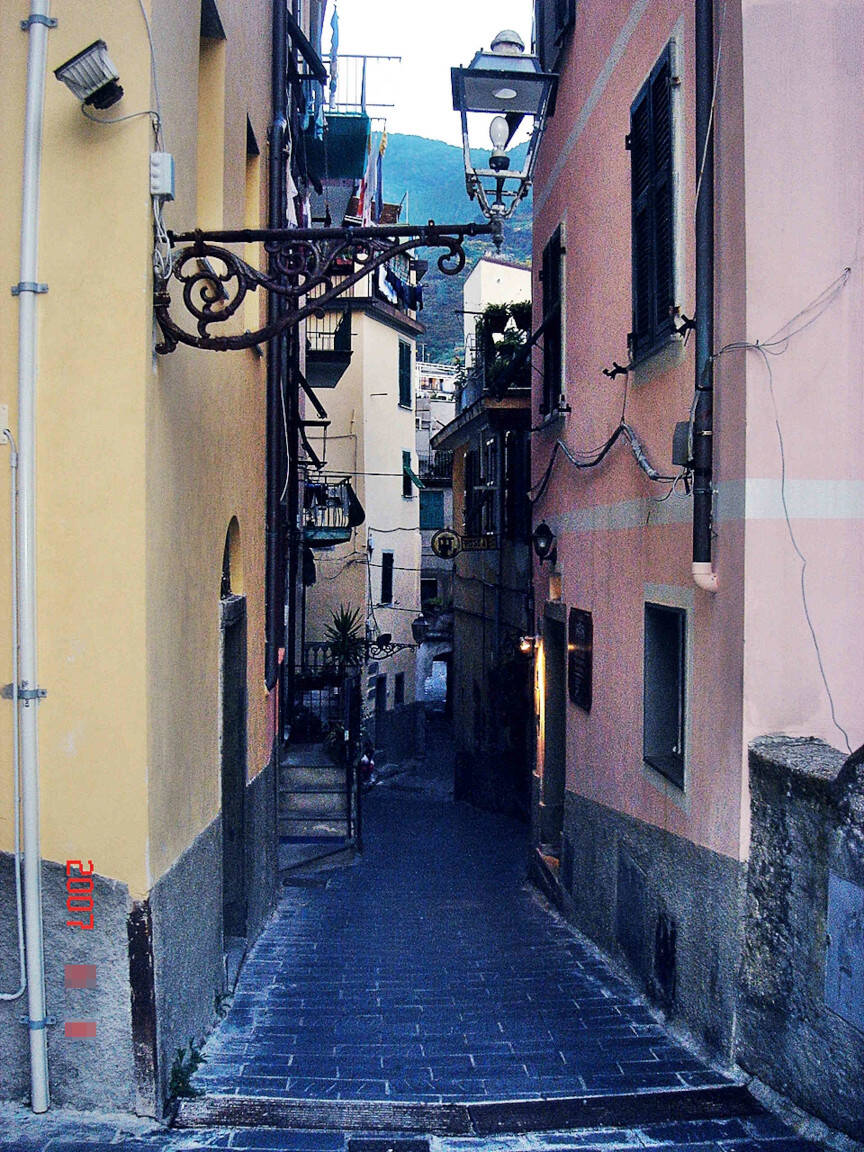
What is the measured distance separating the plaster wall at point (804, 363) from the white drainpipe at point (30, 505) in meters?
3.65

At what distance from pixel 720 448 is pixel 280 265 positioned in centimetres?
270

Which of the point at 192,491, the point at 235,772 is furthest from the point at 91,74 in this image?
the point at 235,772

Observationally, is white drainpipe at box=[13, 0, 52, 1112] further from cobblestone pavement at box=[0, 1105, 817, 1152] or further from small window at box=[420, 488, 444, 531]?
small window at box=[420, 488, 444, 531]

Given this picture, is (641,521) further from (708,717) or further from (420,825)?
(420,825)

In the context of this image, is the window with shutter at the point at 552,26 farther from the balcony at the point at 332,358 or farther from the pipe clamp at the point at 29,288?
the pipe clamp at the point at 29,288

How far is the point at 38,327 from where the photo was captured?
4910 mm

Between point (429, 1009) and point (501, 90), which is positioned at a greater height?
point (501, 90)

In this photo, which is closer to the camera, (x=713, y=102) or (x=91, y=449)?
(x=91, y=449)

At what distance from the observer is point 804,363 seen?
607 cm

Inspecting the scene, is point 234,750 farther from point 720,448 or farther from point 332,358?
→ point 332,358

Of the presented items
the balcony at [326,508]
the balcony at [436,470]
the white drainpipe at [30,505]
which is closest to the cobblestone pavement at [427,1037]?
the white drainpipe at [30,505]

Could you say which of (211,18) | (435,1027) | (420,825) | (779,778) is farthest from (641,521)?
(420,825)

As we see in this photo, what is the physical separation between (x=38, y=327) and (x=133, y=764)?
1996 millimetres

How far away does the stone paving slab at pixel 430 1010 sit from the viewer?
6.00 m
